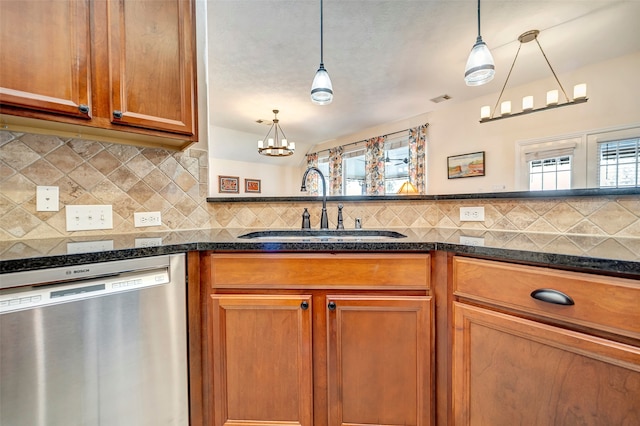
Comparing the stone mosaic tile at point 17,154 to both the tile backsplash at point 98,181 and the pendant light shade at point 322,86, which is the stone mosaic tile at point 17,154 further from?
the pendant light shade at point 322,86

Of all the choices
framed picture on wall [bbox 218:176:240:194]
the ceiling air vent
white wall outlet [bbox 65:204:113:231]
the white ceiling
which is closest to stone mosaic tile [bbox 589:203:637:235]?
the white ceiling

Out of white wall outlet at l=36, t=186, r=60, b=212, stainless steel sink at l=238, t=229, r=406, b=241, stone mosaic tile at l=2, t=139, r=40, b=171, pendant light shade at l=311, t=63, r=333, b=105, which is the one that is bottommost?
stainless steel sink at l=238, t=229, r=406, b=241

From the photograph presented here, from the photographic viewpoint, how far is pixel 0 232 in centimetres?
102

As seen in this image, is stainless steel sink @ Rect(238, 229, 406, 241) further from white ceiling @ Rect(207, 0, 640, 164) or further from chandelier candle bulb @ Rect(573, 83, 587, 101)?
chandelier candle bulb @ Rect(573, 83, 587, 101)

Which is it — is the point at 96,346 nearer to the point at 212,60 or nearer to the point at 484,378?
the point at 484,378

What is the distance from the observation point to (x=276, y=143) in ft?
17.5

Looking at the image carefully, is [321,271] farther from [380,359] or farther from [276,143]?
[276,143]

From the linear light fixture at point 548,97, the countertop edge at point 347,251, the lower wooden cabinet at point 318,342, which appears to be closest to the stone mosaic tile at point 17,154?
the countertop edge at point 347,251

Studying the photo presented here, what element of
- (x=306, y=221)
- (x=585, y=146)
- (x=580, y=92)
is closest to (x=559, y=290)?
(x=306, y=221)

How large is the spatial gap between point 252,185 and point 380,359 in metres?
5.08

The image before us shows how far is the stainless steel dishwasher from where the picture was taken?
0.70 metres

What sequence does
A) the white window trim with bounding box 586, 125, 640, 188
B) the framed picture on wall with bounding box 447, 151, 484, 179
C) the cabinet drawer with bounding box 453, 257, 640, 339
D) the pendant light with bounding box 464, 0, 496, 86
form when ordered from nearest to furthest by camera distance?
1. the cabinet drawer with bounding box 453, 257, 640, 339
2. the pendant light with bounding box 464, 0, 496, 86
3. the white window trim with bounding box 586, 125, 640, 188
4. the framed picture on wall with bounding box 447, 151, 484, 179

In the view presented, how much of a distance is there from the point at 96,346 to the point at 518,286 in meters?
1.34

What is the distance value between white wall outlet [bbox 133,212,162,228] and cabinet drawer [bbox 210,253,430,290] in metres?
0.59
